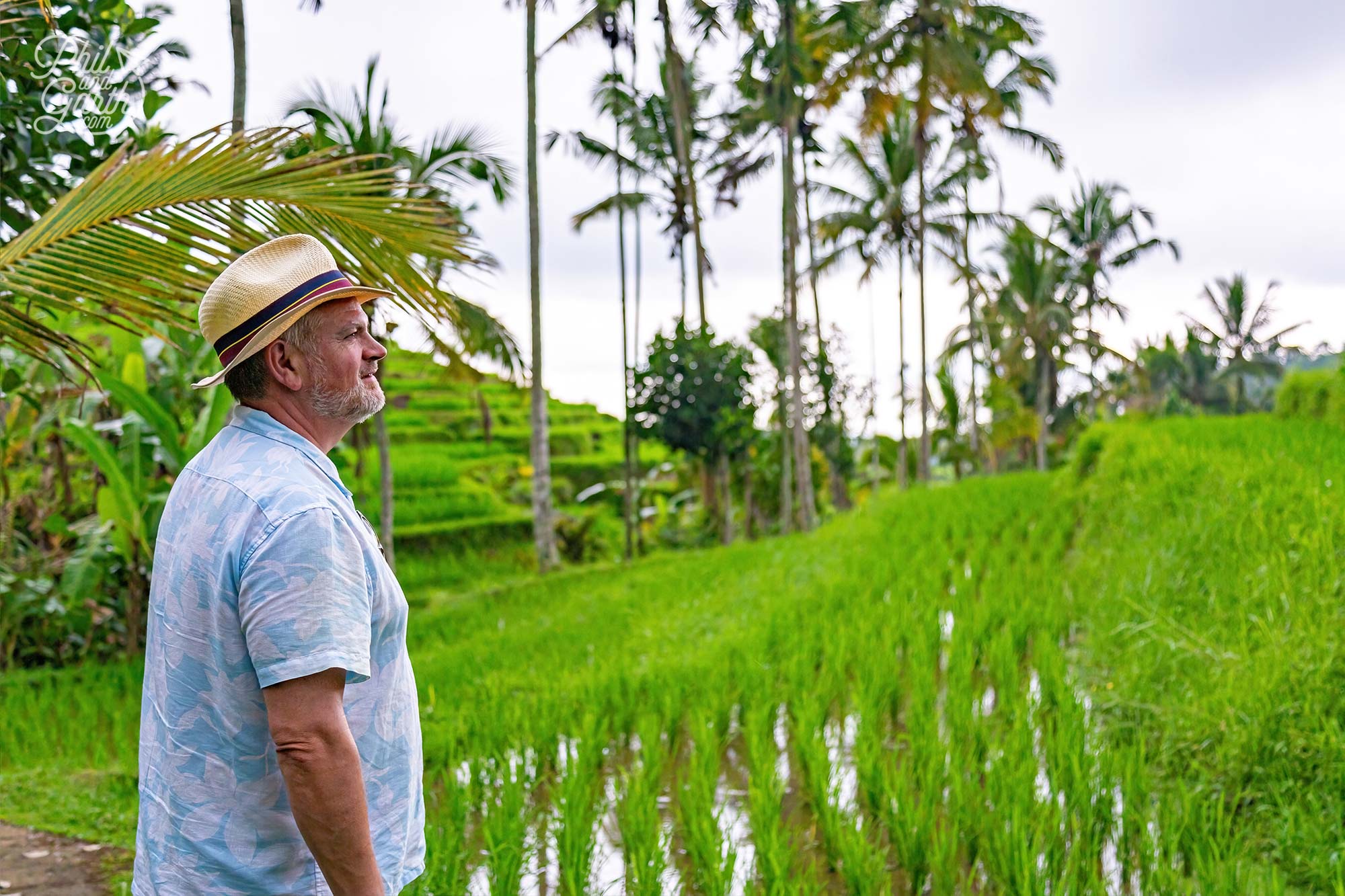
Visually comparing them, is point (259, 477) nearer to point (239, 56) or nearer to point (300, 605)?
point (300, 605)

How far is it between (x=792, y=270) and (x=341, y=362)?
13.9 m

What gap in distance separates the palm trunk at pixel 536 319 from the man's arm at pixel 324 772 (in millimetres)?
11060

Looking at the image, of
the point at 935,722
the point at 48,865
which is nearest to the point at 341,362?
the point at 48,865

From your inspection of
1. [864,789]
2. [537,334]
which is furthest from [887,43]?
[864,789]

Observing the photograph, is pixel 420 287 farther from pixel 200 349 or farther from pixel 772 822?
pixel 200 349

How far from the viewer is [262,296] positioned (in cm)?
141

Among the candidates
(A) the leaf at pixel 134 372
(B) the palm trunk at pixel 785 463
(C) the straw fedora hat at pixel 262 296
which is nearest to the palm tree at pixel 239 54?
(A) the leaf at pixel 134 372

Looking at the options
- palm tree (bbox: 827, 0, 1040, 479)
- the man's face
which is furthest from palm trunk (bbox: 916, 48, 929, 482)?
the man's face

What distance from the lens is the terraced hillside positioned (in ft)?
48.4

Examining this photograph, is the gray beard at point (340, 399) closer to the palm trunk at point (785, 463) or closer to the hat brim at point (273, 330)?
the hat brim at point (273, 330)

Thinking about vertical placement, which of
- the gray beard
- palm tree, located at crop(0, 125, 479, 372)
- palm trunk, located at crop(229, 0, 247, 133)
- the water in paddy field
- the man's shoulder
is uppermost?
palm trunk, located at crop(229, 0, 247, 133)

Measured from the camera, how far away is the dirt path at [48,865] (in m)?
3.08

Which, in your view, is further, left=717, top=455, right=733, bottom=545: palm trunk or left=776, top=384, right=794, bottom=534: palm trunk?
left=776, top=384, right=794, bottom=534: palm trunk

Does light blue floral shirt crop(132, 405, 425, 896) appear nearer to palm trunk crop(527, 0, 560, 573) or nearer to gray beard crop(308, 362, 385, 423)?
gray beard crop(308, 362, 385, 423)
